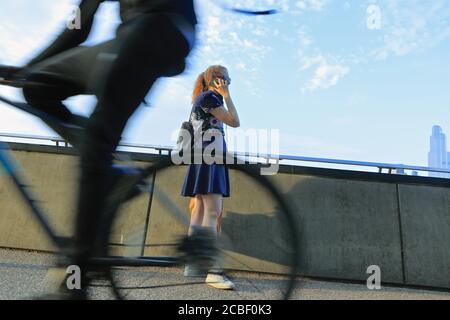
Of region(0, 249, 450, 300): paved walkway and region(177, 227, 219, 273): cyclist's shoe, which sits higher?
region(177, 227, 219, 273): cyclist's shoe

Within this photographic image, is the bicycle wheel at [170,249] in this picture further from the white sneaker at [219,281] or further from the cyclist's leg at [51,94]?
the cyclist's leg at [51,94]

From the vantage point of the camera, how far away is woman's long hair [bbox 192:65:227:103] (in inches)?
133

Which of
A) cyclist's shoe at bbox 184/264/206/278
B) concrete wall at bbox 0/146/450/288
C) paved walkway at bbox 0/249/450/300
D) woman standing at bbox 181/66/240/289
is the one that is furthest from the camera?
concrete wall at bbox 0/146/450/288

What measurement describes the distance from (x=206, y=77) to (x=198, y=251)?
2002 millimetres

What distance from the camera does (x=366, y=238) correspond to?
4.21m

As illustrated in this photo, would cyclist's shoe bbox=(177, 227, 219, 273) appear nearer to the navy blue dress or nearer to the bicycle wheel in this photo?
the bicycle wheel

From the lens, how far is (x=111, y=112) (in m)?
1.61

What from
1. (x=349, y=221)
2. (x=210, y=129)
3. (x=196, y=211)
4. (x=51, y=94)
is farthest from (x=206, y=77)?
(x=349, y=221)

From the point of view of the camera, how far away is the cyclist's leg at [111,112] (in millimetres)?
1575

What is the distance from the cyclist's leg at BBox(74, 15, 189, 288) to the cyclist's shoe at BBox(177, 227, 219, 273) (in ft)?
1.27

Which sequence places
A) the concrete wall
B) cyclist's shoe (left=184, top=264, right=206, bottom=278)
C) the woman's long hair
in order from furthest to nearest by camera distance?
the concrete wall → the woman's long hair → cyclist's shoe (left=184, top=264, right=206, bottom=278)

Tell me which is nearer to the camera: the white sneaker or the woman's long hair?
the white sneaker

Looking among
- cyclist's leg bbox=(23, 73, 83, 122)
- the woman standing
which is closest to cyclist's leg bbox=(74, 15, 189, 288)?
cyclist's leg bbox=(23, 73, 83, 122)

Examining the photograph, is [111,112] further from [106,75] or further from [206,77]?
[206,77]
